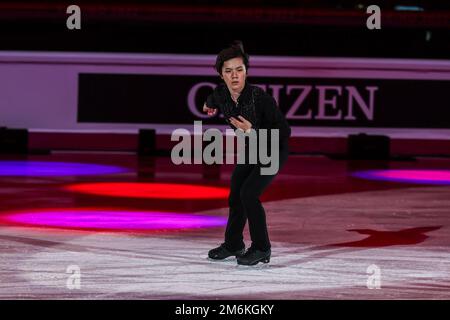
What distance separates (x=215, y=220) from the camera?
27.8 feet

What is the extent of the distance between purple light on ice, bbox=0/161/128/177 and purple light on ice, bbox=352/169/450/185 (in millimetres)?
3014

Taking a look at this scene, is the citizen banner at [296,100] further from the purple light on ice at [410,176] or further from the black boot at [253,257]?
Result: the black boot at [253,257]

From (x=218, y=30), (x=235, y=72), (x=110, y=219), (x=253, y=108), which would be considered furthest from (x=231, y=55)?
(x=218, y=30)

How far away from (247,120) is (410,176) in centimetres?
675

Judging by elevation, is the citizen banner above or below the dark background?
below

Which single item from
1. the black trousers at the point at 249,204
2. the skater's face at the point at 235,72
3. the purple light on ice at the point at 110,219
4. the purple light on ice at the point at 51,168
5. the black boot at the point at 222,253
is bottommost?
the purple light on ice at the point at 51,168

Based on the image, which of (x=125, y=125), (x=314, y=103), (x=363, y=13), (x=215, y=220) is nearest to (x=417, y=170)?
(x=314, y=103)

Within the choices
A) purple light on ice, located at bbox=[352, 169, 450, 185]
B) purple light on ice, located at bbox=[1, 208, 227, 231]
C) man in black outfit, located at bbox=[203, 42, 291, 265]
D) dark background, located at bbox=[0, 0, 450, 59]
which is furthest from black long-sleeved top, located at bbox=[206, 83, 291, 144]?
dark background, located at bbox=[0, 0, 450, 59]

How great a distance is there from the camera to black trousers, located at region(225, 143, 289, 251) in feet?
20.3

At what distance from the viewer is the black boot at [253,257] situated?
6.29 m

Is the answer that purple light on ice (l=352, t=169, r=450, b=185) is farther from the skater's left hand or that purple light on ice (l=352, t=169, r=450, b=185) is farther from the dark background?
the skater's left hand

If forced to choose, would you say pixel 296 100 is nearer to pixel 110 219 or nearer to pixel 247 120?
pixel 110 219

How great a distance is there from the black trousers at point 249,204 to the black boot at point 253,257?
3 cm

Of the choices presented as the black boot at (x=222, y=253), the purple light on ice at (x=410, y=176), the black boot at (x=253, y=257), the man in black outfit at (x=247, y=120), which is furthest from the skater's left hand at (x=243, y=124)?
the purple light on ice at (x=410, y=176)
